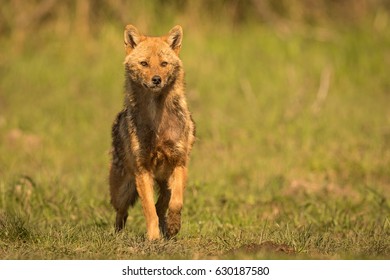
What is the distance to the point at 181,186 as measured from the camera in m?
7.12

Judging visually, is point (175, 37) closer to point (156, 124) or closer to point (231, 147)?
point (156, 124)

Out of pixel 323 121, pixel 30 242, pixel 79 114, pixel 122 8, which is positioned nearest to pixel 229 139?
pixel 323 121

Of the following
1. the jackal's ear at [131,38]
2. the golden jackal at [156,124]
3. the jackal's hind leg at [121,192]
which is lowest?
the jackal's hind leg at [121,192]

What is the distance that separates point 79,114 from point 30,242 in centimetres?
647

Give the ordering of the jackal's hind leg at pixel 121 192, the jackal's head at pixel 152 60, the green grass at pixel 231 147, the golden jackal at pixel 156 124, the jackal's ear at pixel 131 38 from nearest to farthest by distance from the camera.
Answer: the green grass at pixel 231 147 → the jackal's head at pixel 152 60 → the golden jackal at pixel 156 124 → the jackal's ear at pixel 131 38 → the jackal's hind leg at pixel 121 192

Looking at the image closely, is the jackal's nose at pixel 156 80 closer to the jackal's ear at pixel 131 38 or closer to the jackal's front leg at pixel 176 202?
the jackal's ear at pixel 131 38

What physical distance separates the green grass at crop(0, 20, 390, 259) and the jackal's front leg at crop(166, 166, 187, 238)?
206mm

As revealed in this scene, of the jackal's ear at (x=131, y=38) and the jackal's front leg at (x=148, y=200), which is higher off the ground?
the jackal's ear at (x=131, y=38)

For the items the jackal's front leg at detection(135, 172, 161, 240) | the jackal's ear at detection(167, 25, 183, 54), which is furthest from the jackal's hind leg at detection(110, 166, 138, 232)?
the jackal's ear at detection(167, 25, 183, 54)

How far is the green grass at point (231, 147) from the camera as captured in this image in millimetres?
6758

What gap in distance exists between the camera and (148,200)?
707 cm

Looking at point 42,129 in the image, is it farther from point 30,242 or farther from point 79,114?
point 30,242

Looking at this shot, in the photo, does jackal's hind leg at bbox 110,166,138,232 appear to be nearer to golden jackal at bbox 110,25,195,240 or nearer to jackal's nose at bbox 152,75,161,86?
golden jackal at bbox 110,25,195,240

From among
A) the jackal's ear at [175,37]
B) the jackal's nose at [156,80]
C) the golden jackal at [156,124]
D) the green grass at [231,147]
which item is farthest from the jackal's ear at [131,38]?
the green grass at [231,147]
